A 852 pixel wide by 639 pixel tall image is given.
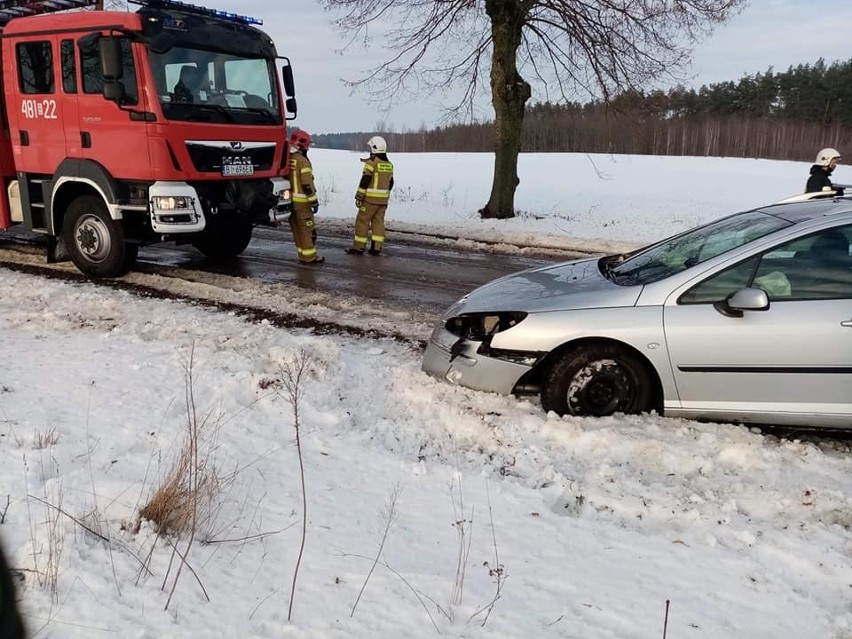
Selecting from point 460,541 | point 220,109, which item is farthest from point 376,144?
point 460,541

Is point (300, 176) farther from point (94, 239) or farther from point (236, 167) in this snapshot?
point (94, 239)

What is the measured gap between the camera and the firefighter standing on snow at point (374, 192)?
9.94m

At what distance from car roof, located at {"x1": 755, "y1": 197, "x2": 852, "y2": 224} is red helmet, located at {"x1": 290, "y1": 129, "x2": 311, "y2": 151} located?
21.4 ft

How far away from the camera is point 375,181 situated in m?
9.98

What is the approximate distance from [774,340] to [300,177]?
22.8ft

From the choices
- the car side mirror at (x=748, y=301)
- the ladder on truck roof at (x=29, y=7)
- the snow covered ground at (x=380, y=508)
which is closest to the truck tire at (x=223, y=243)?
the ladder on truck roof at (x=29, y=7)

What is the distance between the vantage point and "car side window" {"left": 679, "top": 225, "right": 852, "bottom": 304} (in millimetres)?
3963

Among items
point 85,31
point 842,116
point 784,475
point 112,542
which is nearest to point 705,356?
point 784,475

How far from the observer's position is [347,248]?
36.4 feet

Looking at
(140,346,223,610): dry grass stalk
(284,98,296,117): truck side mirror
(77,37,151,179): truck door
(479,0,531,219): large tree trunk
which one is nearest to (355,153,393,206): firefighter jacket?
(284,98,296,117): truck side mirror

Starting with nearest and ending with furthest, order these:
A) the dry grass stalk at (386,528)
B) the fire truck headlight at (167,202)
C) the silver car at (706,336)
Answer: the dry grass stalk at (386,528) < the silver car at (706,336) < the fire truck headlight at (167,202)

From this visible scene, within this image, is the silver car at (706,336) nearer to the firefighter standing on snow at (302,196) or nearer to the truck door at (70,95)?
the firefighter standing on snow at (302,196)

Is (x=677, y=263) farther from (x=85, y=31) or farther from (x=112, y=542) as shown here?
(x=85, y=31)

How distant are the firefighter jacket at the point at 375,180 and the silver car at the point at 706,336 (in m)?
5.86
